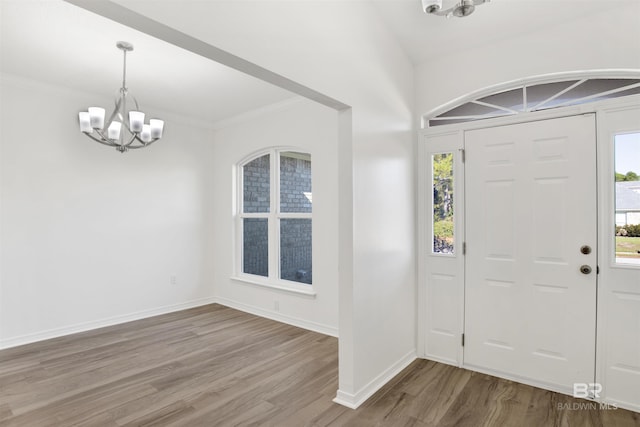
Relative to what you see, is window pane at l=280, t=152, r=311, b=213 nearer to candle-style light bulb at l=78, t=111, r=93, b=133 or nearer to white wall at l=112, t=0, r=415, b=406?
white wall at l=112, t=0, r=415, b=406

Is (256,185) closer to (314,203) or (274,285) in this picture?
(314,203)

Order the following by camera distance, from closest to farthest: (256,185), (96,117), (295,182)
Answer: (96,117) < (295,182) < (256,185)

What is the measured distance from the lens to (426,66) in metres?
3.26

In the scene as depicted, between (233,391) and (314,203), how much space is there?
2.14 metres

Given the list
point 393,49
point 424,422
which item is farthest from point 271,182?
point 424,422

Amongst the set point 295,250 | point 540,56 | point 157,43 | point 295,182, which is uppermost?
point 157,43

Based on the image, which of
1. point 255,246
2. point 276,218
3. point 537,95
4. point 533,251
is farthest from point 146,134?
point 533,251

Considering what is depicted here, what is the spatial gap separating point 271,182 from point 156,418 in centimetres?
296

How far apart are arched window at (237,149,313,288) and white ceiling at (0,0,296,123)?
83 centimetres

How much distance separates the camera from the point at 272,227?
4.59 meters

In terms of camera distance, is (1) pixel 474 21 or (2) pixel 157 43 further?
(2) pixel 157 43

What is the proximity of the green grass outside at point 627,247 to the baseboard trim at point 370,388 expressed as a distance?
6.04 feet

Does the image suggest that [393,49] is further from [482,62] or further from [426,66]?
[482,62]

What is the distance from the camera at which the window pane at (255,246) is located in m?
4.75
